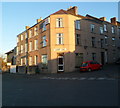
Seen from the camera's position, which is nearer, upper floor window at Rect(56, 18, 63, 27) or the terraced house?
the terraced house

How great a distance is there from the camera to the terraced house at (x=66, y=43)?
2592 centimetres

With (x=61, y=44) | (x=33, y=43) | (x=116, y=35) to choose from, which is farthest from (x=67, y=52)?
(x=116, y=35)

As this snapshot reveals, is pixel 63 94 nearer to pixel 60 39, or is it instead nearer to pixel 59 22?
pixel 60 39

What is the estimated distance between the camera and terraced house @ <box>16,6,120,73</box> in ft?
85.0

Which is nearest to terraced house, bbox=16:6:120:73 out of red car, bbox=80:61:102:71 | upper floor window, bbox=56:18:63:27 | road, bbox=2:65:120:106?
upper floor window, bbox=56:18:63:27

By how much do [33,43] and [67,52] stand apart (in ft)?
34.7

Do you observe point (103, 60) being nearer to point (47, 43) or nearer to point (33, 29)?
point (47, 43)

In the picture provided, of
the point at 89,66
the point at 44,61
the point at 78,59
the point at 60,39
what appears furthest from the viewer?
the point at 44,61

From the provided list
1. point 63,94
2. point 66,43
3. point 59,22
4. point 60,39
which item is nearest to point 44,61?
point 60,39

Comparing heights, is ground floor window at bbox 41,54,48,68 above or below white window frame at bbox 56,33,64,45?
below

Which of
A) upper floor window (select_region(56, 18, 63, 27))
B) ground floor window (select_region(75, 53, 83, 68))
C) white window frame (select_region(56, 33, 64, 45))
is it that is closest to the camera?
white window frame (select_region(56, 33, 64, 45))

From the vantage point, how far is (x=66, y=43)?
2595 centimetres

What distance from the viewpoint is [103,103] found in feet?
21.1

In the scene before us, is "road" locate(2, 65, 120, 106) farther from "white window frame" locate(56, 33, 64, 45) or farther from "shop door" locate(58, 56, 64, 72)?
"white window frame" locate(56, 33, 64, 45)
